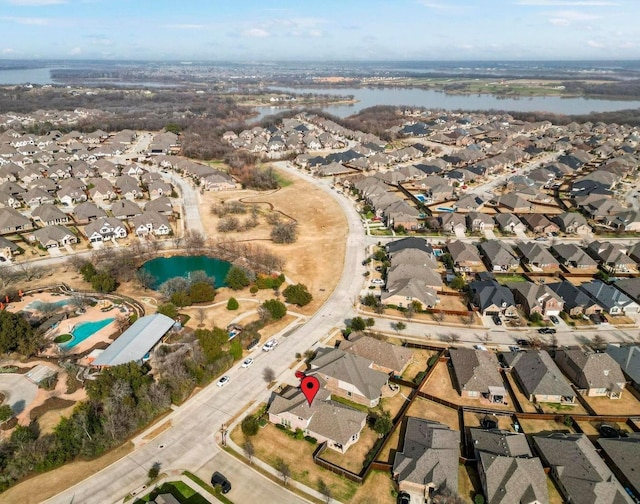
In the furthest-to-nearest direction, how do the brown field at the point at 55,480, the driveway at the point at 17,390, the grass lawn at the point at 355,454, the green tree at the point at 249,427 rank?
the driveway at the point at 17,390
the green tree at the point at 249,427
the grass lawn at the point at 355,454
the brown field at the point at 55,480

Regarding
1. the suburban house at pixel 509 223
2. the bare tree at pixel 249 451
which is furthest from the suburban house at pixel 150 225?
the suburban house at pixel 509 223

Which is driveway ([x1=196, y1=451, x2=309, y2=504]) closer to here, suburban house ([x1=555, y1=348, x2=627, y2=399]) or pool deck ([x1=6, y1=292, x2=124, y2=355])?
pool deck ([x1=6, y1=292, x2=124, y2=355])

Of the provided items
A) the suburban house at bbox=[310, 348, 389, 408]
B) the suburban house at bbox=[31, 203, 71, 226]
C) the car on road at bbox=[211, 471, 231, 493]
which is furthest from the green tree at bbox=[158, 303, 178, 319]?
the suburban house at bbox=[31, 203, 71, 226]

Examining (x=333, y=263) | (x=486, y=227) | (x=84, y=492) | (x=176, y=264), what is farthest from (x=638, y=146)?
(x=84, y=492)

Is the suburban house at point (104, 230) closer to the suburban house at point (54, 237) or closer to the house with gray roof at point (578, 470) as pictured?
the suburban house at point (54, 237)

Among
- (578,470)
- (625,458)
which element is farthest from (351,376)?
(625,458)

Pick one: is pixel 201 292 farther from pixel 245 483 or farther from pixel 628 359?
pixel 628 359

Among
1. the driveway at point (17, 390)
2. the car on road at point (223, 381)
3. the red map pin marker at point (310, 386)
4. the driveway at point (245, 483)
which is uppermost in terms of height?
the red map pin marker at point (310, 386)

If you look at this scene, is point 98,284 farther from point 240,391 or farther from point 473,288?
point 473,288
